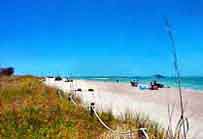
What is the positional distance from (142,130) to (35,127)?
90.9 inches

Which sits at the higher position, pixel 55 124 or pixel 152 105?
pixel 55 124

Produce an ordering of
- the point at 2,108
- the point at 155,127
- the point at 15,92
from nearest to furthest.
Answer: the point at 155,127 → the point at 2,108 → the point at 15,92

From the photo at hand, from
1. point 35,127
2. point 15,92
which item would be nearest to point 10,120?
point 35,127

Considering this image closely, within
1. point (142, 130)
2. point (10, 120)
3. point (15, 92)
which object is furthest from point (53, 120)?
point (15, 92)

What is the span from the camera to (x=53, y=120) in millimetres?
7406

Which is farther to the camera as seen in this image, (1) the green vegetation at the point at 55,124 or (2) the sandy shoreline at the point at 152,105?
(2) the sandy shoreline at the point at 152,105

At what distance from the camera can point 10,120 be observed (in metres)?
7.16

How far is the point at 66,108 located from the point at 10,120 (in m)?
2.32

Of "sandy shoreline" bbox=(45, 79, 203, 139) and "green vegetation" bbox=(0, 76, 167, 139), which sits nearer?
"green vegetation" bbox=(0, 76, 167, 139)

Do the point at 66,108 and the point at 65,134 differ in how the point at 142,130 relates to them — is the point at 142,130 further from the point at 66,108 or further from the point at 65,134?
the point at 66,108

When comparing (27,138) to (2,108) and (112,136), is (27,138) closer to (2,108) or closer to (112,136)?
(112,136)

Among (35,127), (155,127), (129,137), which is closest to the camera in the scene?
(129,137)

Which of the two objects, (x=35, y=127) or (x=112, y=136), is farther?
(x=35, y=127)

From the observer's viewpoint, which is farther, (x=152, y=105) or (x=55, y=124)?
(x=152, y=105)
